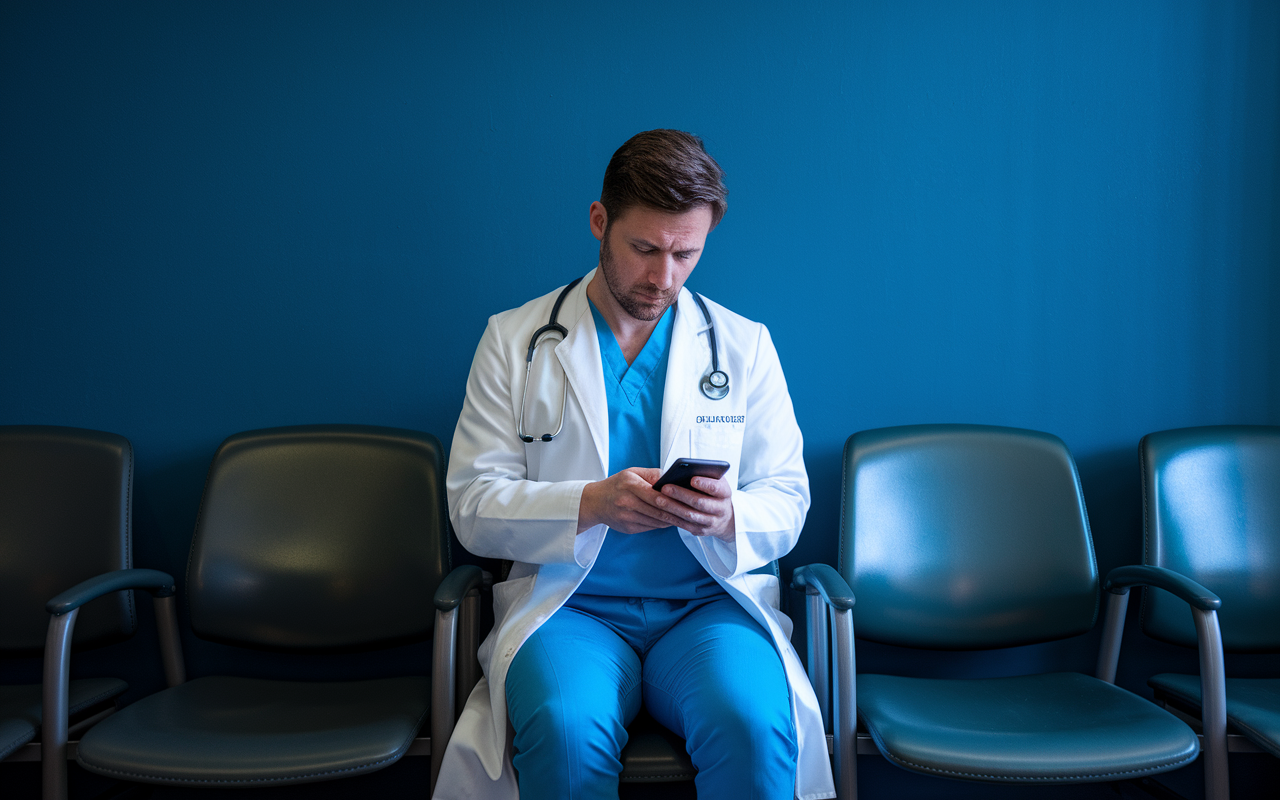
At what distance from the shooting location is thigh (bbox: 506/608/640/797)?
1166 mm

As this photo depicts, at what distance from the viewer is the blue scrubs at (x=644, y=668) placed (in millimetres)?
1175

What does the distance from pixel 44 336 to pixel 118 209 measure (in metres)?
0.37

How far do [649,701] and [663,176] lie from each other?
0.94 meters

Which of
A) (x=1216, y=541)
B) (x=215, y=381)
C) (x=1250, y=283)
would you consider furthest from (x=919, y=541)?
(x=215, y=381)

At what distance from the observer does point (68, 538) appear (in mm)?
1738

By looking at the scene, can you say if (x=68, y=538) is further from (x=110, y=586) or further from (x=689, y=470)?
(x=689, y=470)

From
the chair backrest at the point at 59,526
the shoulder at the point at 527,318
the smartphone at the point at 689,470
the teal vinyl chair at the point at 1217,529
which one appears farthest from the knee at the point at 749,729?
the chair backrest at the point at 59,526

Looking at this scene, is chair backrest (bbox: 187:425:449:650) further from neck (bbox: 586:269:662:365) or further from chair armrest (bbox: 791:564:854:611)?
chair armrest (bbox: 791:564:854:611)

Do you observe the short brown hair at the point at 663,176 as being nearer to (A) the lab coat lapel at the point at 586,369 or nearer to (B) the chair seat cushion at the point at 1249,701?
(A) the lab coat lapel at the point at 586,369

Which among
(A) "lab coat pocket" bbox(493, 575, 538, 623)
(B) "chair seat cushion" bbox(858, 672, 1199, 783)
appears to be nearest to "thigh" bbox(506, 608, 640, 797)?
(A) "lab coat pocket" bbox(493, 575, 538, 623)

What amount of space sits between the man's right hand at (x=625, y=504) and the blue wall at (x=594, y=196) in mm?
723

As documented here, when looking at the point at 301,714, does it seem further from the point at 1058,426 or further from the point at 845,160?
the point at 1058,426

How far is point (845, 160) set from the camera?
1894 millimetres

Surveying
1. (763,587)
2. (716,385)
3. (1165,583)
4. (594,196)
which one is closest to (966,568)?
(1165,583)
